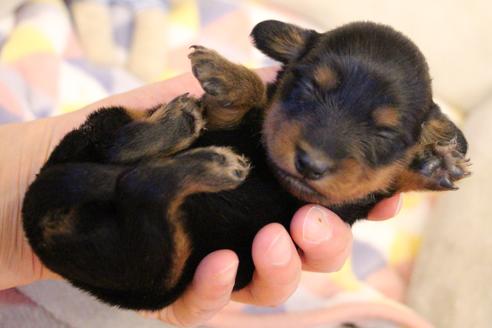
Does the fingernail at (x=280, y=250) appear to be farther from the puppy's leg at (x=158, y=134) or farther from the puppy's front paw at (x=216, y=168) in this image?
the puppy's leg at (x=158, y=134)

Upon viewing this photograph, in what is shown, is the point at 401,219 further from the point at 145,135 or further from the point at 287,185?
the point at 145,135

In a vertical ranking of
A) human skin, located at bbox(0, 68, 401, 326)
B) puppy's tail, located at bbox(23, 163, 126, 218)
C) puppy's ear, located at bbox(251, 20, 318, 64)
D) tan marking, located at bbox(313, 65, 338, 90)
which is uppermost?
tan marking, located at bbox(313, 65, 338, 90)

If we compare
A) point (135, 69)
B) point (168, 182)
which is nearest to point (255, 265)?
point (168, 182)

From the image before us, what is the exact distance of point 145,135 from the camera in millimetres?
1457

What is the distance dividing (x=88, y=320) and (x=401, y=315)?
1.40m

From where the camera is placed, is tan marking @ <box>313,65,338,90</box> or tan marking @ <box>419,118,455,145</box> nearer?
tan marking @ <box>313,65,338,90</box>

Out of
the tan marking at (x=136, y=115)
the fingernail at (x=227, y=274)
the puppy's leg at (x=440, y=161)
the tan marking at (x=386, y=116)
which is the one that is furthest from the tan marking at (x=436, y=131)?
the tan marking at (x=136, y=115)

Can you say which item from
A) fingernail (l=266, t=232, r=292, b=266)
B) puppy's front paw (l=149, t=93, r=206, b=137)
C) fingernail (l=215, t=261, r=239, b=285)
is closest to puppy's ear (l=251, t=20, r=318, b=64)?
puppy's front paw (l=149, t=93, r=206, b=137)

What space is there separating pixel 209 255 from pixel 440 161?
2.51 feet

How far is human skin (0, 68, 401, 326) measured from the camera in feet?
4.95

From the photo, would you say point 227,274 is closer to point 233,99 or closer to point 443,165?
point 233,99

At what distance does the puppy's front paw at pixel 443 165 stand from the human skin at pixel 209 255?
189 millimetres

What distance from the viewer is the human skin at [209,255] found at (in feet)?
4.95

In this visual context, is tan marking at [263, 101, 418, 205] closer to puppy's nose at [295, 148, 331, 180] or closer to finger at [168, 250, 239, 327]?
puppy's nose at [295, 148, 331, 180]
